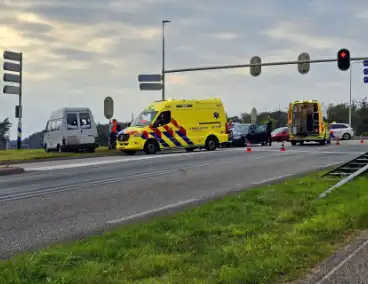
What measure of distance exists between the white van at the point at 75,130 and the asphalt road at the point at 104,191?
866 centimetres

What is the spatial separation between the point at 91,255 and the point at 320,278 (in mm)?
2360

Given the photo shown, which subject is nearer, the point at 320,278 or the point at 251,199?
the point at 320,278

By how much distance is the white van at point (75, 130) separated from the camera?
27.9 m

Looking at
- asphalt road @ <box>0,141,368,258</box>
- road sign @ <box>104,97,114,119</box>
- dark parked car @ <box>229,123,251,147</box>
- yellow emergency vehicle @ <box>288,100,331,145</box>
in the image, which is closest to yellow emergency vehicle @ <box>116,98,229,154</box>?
road sign @ <box>104,97,114,119</box>

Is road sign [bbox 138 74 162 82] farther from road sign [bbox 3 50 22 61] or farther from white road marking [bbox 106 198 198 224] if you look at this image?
white road marking [bbox 106 198 198 224]

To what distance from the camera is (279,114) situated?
97188mm

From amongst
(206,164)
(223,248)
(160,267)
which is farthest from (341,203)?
(206,164)

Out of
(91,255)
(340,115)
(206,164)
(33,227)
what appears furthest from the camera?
(340,115)

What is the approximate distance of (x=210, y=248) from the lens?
6262 millimetres

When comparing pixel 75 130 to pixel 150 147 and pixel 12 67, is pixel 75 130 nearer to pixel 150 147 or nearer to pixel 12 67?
pixel 150 147

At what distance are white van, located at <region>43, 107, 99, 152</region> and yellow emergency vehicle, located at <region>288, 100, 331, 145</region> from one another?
12.9 m

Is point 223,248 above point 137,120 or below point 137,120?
below

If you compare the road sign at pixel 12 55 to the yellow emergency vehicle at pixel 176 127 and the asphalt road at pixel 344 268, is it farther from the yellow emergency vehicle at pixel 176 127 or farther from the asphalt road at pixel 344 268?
the asphalt road at pixel 344 268

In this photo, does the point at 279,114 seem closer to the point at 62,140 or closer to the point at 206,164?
the point at 62,140
